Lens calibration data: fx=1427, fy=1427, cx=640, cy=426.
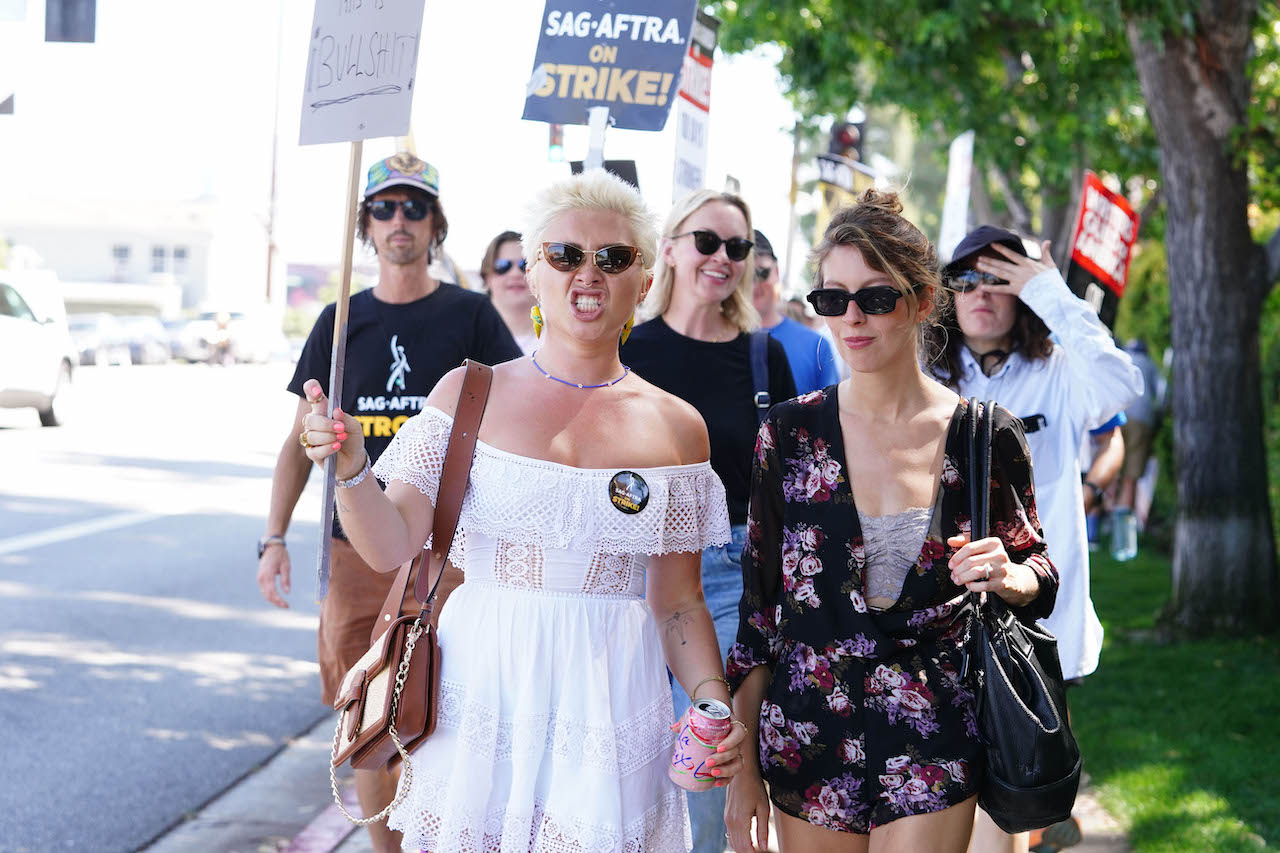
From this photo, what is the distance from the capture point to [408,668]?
276 centimetres

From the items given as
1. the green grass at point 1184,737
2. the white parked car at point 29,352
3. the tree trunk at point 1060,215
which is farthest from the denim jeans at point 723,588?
the white parked car at point 29,352

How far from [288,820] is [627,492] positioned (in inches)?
134

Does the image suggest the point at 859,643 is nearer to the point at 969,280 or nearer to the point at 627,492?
the point at 627,492

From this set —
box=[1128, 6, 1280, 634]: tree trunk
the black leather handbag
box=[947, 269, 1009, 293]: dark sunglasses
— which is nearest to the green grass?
box=[1128, 6, 1280, 634]: tree trunk

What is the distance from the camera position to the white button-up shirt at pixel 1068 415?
4.04 metres

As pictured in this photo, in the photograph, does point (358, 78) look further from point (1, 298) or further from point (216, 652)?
point (1, 298)

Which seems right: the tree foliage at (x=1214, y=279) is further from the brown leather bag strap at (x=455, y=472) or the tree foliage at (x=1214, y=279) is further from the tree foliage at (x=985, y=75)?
the brown leather bag strap at (x=455, y=472)

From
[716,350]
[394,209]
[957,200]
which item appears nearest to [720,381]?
[716,350]

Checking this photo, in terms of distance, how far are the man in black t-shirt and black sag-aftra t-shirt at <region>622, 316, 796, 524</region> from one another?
1.84 ft

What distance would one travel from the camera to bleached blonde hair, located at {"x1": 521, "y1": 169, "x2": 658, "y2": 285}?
2.95 meters

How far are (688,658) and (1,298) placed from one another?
18468 mm

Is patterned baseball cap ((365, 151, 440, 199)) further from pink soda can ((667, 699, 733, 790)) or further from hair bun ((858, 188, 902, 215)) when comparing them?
pink soda can ((667, 699, 733, 790))

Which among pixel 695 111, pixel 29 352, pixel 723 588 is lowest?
pixel 29 352

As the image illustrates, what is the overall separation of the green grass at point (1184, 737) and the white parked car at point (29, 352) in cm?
1480
